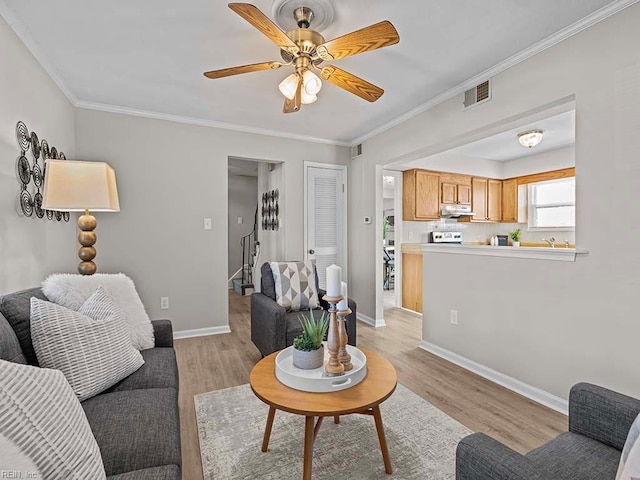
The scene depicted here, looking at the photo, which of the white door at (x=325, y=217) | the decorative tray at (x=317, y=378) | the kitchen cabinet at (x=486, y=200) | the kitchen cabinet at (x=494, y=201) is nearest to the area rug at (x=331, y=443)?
the decorative tray at (x=317, y=378)

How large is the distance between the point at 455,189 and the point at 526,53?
3196mm

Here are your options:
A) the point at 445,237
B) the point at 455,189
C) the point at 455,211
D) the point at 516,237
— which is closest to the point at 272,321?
the point at 445,237

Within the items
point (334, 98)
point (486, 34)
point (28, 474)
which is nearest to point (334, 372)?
point (28, 474)

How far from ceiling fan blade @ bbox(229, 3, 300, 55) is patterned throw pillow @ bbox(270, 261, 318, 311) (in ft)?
6.09

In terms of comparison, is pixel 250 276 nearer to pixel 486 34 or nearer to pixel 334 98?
pixel 334 98

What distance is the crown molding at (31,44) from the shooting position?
1923 mm

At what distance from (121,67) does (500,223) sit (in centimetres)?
626

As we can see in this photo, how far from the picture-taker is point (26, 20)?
2.01 meters

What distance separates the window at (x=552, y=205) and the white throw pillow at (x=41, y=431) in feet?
21.1

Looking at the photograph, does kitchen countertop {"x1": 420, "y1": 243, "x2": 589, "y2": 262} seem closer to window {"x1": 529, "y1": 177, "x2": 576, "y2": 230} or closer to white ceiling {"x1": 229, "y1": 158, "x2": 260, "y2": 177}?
window {"x1": 529, "y1": 177, "x2": 576, "y2": 230}

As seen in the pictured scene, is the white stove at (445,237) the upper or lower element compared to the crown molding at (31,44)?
lower

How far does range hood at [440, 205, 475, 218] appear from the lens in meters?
5.27

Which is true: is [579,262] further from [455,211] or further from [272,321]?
[455,211]

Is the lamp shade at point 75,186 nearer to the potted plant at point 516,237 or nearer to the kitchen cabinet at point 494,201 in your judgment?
the kitchen cabinet at point 494,201
